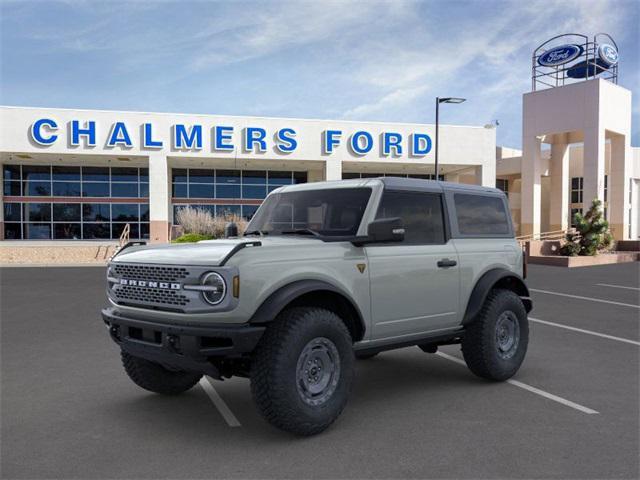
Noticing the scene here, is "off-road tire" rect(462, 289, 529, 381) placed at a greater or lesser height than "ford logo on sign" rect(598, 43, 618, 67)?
lesser

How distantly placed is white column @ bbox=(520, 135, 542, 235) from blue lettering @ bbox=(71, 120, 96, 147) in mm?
24510

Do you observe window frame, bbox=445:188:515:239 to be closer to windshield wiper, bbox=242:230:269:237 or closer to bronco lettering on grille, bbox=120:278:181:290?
windshield wiper, bbox=242:230:269:237

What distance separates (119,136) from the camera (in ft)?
98.1

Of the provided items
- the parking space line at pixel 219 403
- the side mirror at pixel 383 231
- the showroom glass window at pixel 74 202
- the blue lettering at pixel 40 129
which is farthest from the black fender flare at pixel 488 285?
the showroom glass window at pixel 74 202

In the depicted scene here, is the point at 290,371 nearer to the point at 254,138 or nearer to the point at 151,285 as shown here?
the point at 151,285

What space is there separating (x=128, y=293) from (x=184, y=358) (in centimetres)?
96

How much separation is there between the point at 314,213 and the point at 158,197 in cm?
2725

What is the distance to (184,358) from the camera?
4141mm

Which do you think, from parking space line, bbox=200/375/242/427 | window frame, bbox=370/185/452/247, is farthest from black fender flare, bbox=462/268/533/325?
parking space line, bbox=200/375/242/427

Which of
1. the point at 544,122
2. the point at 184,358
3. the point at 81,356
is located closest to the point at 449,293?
the point at 184,358

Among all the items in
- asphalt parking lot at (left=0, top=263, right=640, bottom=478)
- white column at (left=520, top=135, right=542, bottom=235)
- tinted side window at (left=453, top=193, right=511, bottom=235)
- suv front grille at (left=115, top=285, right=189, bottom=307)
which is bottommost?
asphalt parking lot at (left=0, top=263, right=640, bottom=478)

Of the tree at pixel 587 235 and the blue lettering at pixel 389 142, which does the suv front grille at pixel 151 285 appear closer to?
the tree at pixel 587 235

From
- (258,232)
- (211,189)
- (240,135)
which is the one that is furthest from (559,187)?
(258,232)

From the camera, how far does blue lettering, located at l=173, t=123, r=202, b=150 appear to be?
1198 inches
